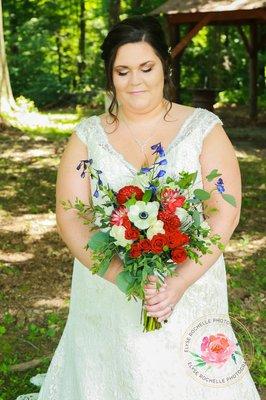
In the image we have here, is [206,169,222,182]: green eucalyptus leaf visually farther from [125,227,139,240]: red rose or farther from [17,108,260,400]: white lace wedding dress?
[125,227,139,240]: red rose

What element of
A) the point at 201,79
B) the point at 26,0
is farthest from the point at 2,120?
the point at 26,0

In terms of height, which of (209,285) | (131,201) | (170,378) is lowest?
(170,378)

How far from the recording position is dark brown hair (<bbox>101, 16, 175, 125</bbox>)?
2.40m

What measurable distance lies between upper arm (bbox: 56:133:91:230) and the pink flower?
809 millimetres

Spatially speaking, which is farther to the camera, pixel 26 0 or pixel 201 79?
pixel 26 0

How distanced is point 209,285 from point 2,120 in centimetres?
952

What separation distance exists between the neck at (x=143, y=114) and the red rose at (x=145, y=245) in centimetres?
66

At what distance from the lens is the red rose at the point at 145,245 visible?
2123mm

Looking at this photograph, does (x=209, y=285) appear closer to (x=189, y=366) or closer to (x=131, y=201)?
(x=189, y=366)

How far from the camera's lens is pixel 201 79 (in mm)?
21250

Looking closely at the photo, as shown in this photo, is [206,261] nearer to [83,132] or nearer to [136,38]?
[83,132]

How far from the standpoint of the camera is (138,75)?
95.3 inches

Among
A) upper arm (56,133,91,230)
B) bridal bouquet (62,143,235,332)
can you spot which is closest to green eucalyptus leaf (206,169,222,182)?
bridal bouquet (62,143,235,332)

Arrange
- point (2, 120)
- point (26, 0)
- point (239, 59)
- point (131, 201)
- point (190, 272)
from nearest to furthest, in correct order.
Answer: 1. point (131, 201)
2. point (190, 272)
3. point (2, 120)
4. point (239, 59)
5. point (26, 0)
